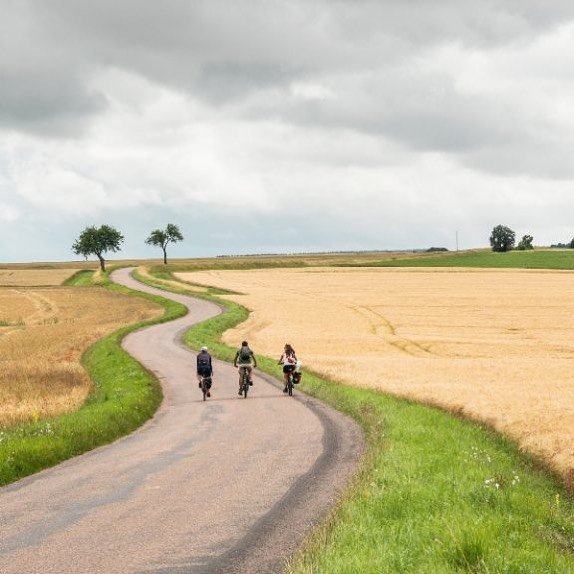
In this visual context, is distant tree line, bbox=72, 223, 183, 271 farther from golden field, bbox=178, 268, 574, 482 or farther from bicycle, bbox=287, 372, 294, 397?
bicycle, bbox=287, 372, 294, 397

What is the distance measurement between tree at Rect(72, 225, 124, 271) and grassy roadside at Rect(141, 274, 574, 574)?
154m

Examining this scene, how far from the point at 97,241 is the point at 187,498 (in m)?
161

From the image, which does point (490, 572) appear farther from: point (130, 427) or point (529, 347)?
point (529, 347)

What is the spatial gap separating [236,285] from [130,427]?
91.3 metres

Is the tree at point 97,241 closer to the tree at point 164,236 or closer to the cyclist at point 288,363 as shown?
the tree at point 164,236

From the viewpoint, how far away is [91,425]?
23.1 meters

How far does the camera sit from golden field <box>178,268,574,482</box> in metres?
26.2

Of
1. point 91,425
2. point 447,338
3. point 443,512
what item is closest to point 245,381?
point 91,425

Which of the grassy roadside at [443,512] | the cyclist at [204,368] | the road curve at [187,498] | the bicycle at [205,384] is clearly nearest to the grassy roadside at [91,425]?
the road curve at [187,498]

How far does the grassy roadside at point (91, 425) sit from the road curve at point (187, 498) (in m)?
0.55

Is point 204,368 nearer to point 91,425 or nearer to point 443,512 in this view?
point 91,425

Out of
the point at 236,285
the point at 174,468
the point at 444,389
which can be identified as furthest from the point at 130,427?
the point at 236,285

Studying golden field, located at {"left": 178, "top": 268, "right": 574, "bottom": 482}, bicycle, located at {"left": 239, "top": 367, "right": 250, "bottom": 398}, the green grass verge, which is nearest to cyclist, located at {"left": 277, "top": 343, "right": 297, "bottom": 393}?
bicycle, located at {"left": 239, "top": 367, "right": 250, "bottom": 398}

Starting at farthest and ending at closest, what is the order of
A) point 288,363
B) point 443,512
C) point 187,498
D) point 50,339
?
point 50,339 < point 288,363 < point 187,498 < point 443,512
